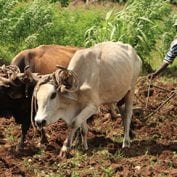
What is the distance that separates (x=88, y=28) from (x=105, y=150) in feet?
23.6

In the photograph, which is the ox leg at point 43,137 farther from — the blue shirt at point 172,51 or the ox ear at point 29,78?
the blue shirt at point 172,51

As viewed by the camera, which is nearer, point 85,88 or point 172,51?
point 85,88

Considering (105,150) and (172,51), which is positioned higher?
(172,51)

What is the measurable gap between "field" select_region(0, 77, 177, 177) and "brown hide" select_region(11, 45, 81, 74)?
921 millimetres

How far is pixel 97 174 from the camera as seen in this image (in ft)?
21.8

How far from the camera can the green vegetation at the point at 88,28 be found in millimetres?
13344

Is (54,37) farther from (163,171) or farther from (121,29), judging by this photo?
(163,171)

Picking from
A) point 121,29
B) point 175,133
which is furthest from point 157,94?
point 121,29

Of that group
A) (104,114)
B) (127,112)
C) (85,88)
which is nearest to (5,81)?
(85,88)

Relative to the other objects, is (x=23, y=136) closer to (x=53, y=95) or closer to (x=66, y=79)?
(x=53, y=95)

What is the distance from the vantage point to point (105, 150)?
24.9ft

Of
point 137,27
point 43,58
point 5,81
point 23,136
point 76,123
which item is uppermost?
point 5,81

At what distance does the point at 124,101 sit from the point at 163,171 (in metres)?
2.07

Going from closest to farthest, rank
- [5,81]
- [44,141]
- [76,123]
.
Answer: [76,123]
[5,81]
[44,141]
